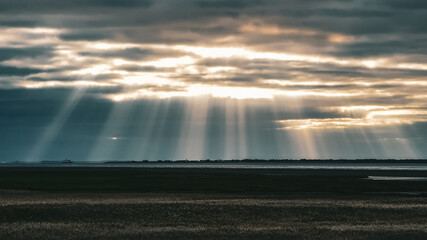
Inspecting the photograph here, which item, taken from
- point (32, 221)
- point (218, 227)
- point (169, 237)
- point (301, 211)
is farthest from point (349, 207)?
point (32, 221)

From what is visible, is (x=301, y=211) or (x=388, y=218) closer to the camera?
(x=388, y=218)

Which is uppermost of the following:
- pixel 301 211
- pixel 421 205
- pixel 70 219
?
pixel 70 219

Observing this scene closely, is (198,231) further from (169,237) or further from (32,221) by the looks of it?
(32,221)

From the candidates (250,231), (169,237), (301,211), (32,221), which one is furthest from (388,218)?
(32,221)

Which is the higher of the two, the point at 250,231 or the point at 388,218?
the point at 250,231

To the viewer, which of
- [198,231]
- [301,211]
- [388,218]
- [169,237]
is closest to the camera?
[169,237]

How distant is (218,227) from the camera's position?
3188 cm

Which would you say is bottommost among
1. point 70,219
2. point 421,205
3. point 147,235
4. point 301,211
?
point 421,205

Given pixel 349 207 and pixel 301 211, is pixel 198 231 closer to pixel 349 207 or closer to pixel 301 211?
pixel 301 211

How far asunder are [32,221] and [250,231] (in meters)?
14.0

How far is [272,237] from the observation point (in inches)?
1107

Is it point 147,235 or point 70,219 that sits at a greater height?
point 147,235

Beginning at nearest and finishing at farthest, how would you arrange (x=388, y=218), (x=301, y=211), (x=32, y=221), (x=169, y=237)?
(x=169, y=237), (x=32, y=221), (x=388, y=218), (x=301, y=211)

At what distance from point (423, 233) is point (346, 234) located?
422 centimetres
